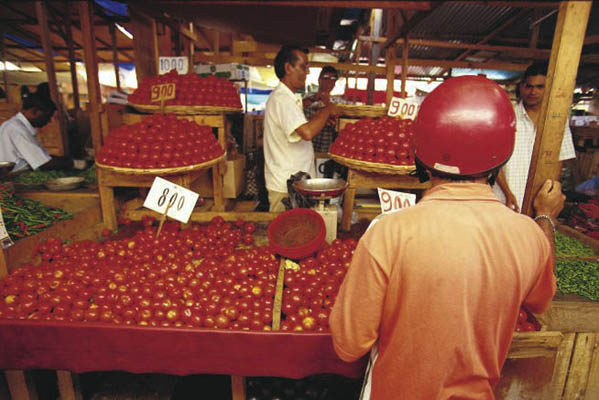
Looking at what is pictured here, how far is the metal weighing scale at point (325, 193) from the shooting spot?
2559 millimetres

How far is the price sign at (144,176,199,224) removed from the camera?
2.59m

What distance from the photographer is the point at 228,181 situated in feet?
14.7

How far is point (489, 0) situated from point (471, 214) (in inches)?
43.4

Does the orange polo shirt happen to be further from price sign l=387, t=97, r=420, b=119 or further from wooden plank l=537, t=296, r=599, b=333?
price sign l=387, t=97, r=420, b=119

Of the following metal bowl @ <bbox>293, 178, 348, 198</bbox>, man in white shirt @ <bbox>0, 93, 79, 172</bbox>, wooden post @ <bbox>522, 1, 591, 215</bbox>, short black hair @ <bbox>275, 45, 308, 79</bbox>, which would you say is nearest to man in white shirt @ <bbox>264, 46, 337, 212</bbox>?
short black hair @ <bbox>275, 45, 308, 79</bbox>

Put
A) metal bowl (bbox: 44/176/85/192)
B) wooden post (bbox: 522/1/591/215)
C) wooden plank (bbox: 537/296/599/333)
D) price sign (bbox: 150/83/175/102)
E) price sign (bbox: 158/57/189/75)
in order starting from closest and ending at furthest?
wooden post (bbox: 522/1/591/215), wooden plank (bbox: 537/296/599/333), price sign (bbox: 150/83/175/102), metal bowl (bbox: 44/176/85/192), price sign (bbox: 158/57/189/75)

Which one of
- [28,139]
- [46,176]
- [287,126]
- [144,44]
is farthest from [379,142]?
[28,139]

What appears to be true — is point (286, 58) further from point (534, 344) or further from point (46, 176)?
point (46, 176)

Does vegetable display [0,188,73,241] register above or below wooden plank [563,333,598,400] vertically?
above

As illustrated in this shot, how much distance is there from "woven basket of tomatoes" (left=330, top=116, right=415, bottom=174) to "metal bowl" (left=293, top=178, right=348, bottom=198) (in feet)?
1.03

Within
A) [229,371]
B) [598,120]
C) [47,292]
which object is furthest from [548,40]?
[47,292]

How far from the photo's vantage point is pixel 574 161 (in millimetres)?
7301

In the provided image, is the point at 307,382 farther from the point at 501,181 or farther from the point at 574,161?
the point at 574,161

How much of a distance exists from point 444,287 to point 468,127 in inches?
19.4
